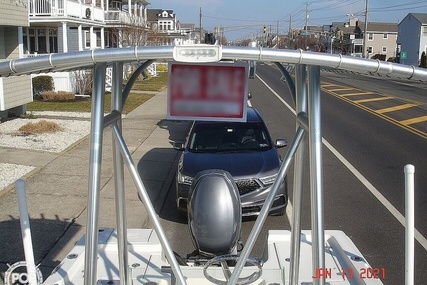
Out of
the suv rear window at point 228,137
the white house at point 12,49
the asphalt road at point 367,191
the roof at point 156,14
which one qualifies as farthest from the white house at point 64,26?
the roof at point 156,14

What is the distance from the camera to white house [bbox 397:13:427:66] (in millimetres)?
72125

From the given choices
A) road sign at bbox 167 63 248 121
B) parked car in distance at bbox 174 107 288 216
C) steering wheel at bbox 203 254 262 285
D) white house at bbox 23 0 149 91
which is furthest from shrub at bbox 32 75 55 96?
road sign at bbox 167 63 248 121

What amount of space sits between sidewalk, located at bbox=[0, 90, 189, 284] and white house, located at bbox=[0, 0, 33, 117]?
337 centimetres

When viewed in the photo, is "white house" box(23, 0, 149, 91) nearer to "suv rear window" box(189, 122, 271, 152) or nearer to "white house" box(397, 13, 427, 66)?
"suv rear window" box(189, 122, 271, 152)

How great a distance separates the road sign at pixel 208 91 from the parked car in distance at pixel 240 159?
4778mm

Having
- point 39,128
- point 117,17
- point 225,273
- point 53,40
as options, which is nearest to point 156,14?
point 117,17

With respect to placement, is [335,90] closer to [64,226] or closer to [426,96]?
[426,96]

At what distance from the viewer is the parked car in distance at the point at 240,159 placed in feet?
25.5

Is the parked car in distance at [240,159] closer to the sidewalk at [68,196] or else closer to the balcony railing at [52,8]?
the sidewalk at [68,196]

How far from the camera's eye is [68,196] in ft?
29.8

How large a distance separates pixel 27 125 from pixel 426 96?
22.4 meters

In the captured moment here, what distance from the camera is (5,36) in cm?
1698

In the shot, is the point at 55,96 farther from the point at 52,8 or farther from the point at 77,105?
the point at 52,8

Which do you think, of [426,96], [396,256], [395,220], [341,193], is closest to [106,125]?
[396,256]
